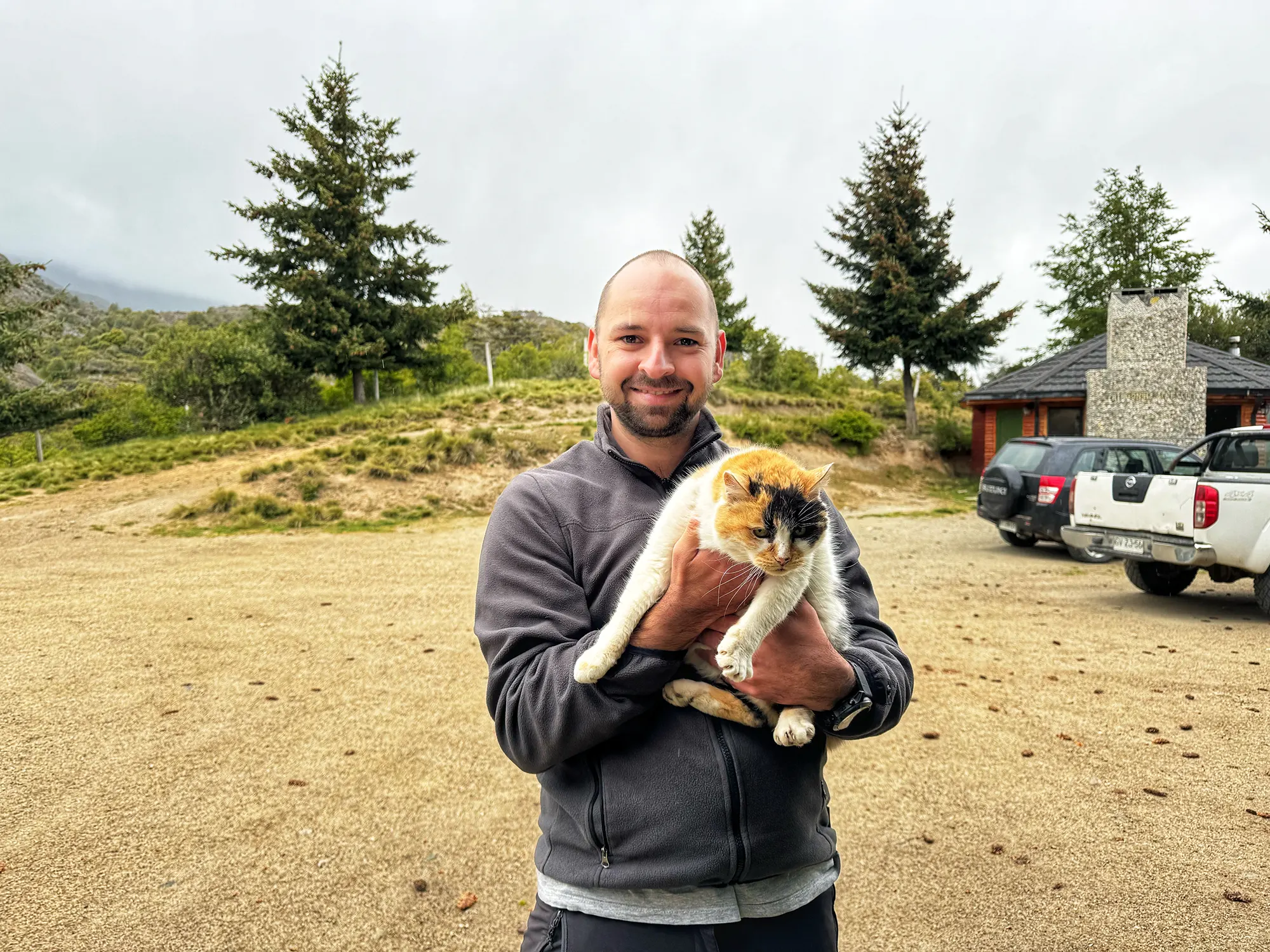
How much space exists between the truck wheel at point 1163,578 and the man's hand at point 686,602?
390 inches

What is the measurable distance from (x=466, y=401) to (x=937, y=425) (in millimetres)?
18288

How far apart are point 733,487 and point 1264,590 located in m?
9.20

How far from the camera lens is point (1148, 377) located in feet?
67.6

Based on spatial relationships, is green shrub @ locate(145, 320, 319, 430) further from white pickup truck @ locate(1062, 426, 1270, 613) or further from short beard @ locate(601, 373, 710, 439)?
short beard @ locate(601, 373, 710, 439)

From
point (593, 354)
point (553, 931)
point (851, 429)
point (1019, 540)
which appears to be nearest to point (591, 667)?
point (553, 931)

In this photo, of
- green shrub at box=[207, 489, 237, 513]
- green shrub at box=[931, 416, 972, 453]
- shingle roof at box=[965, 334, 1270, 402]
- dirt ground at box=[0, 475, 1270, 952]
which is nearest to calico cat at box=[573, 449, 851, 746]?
dirt ground at box=[0, 475, 1270, 952]

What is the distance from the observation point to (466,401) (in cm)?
2697

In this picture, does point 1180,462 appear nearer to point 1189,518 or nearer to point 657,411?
point 1189,518

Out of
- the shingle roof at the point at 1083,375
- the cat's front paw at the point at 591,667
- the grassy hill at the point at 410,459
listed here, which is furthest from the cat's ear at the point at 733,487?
the shingle roof at the point at 1083,375

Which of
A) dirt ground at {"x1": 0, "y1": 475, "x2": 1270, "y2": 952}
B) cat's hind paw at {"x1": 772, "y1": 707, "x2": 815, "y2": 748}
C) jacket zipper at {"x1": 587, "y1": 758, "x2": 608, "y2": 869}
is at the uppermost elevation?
cat's hind paw at {"x1": 772, "y1": 707, "x2": 815, "y2": 748}

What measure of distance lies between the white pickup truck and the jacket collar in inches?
328

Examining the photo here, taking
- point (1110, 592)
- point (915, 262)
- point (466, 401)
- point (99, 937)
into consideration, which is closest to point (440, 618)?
point (99, 937)

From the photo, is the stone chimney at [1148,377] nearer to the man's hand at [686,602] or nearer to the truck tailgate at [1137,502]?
the truck tailgate at [1137,502]

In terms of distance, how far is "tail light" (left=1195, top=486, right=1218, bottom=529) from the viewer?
25.9ft
